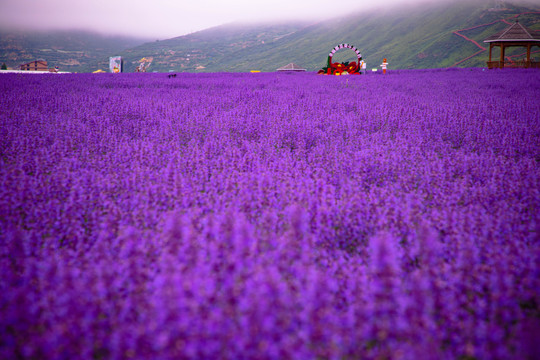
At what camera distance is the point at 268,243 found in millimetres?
1570

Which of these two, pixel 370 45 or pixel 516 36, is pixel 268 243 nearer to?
pixel 516 36

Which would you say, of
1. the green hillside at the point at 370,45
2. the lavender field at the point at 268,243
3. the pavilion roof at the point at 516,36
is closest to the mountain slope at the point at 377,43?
the green hillside at the point at 370,45

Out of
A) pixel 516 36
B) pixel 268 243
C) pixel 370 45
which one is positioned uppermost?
pixel 370 45

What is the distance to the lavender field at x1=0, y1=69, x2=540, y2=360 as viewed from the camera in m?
0.91

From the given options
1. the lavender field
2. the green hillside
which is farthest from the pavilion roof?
the green hillside

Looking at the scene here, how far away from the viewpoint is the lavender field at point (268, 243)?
0.91 metres

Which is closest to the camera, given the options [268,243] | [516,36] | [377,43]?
[268,243]

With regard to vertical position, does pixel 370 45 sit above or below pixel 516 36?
A: above

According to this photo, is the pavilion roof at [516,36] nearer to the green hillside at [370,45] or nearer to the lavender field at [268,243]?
the lavender field at [268,243]

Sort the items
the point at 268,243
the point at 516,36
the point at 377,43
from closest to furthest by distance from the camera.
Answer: the point at 268,243
the point at 516,36
the point at 377,43

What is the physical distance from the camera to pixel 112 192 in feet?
7.30

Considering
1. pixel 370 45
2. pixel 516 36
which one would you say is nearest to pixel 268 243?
pixel 516 36

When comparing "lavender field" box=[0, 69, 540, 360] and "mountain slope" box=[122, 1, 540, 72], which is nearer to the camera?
"lavender field" box=[0, 69, 540, 360]

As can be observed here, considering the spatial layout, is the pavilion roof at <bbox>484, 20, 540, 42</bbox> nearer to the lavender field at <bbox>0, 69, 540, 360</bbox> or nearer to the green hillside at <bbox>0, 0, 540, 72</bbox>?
the lavender field at <bbox>0, 69, 540, 360</bbox>
